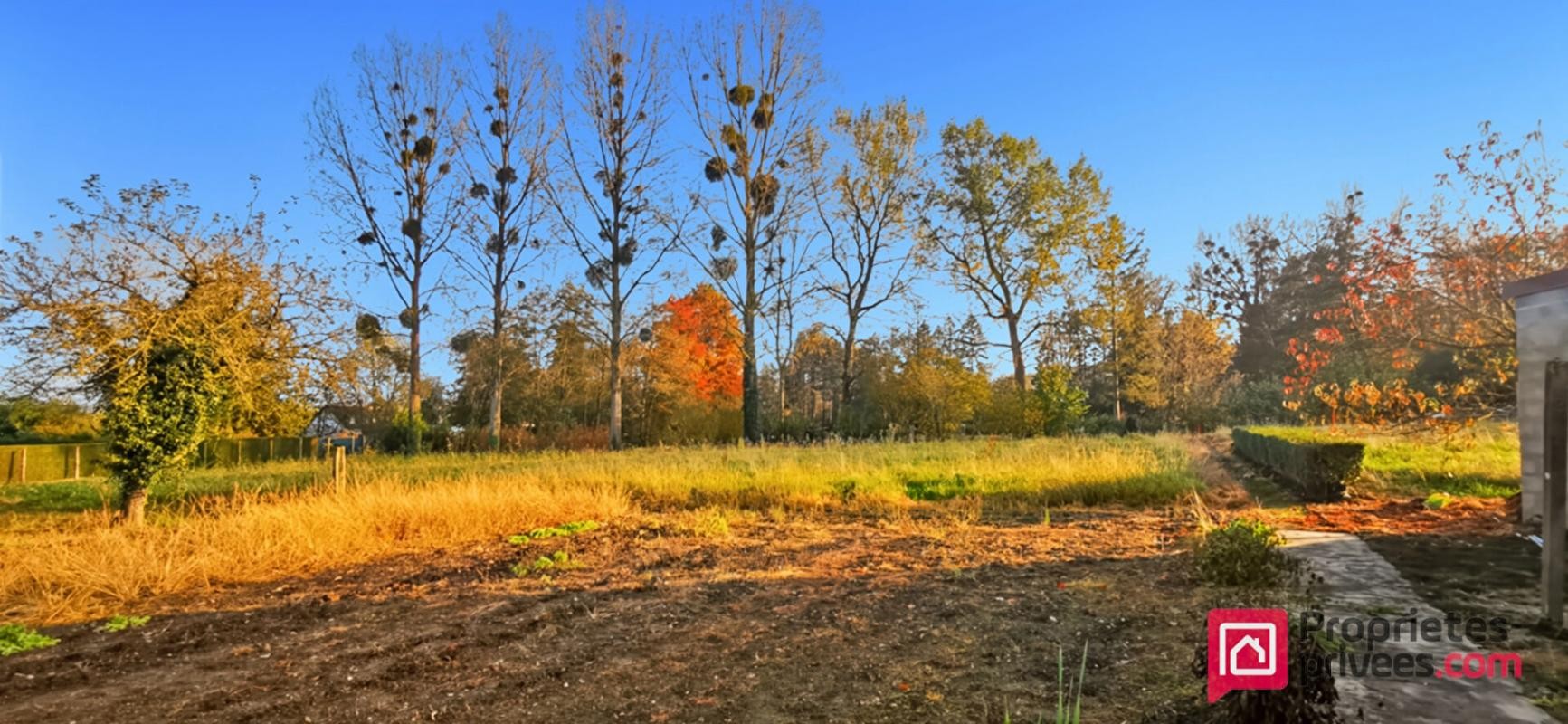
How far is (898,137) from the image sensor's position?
985 inches

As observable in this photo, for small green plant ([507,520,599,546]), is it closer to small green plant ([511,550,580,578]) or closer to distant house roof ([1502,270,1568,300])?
small green plant ([511,550,580,578])

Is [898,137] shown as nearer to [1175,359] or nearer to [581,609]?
[1175,359]

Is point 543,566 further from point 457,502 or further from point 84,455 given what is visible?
point 84,455

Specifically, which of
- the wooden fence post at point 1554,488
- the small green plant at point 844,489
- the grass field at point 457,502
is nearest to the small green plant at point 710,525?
the grass field at point 457,502

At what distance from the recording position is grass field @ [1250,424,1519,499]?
9555 millimetres

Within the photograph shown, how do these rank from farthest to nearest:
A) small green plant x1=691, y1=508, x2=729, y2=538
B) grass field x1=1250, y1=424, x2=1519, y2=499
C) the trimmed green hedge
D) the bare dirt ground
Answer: grass field x1=1250, y1=424, x2=1519, y2=499 < the trimmed green hedge < small green plant x1=691, y1=508, x2=729, y2=538 < the bare dirt ground

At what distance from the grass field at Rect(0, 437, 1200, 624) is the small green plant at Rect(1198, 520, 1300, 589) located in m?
3.74

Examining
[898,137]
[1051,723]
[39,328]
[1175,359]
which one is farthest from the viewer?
[1175,359]

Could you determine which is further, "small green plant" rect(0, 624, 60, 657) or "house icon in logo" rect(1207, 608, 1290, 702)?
"small green plant" rect(0, 624, 60, 657)

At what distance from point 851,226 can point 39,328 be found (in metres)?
20.4

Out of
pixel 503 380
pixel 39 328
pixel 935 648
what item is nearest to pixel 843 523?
pixel 935 648

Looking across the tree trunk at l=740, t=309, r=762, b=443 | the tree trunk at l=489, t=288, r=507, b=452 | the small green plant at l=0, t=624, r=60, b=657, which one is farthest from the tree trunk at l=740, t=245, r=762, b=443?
the small green plant at l=0, t=624, r=60, b=657

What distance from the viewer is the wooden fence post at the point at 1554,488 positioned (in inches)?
130

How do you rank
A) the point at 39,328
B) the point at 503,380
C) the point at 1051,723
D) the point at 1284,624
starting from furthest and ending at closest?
the point at 503,380, the point at 39,328, the point at 1051,723, the point at 1284,624
